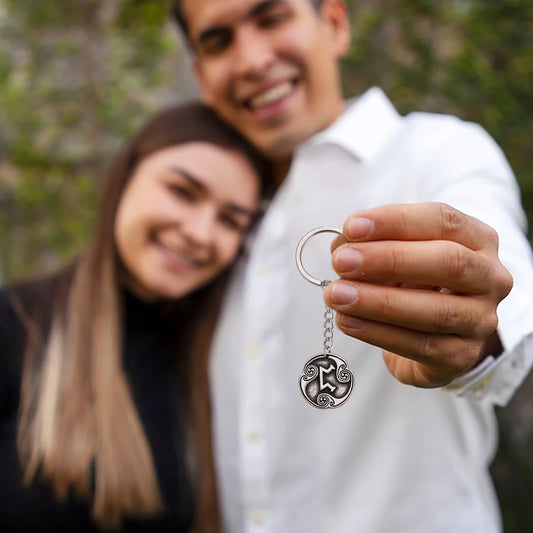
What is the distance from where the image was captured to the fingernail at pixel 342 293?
0.66 meters

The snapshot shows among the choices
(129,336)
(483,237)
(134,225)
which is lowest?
(129,336)

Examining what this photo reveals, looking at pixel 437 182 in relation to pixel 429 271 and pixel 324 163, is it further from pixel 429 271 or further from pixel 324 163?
pixel 429 271

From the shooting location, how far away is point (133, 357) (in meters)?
1.69

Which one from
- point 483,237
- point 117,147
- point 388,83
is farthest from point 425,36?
point 483,237

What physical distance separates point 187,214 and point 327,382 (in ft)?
2.70

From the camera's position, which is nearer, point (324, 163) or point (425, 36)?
point (324, 163)

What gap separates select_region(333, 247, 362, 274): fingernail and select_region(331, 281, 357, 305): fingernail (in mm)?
17

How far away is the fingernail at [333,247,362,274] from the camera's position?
2.15 ft

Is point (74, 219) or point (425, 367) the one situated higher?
point (425, 367)

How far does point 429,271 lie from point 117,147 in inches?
104

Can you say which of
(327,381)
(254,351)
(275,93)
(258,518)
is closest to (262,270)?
(254,351)

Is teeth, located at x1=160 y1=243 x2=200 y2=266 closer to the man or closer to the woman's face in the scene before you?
the woman's face

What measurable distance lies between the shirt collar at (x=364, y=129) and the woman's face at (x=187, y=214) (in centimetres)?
26

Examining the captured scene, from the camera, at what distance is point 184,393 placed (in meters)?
1.67
